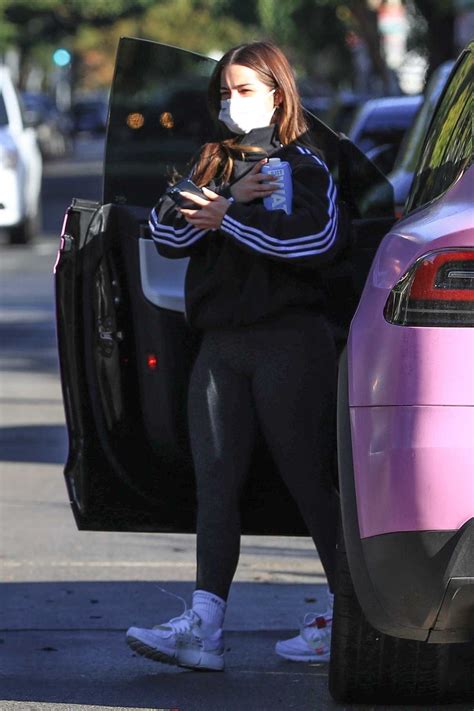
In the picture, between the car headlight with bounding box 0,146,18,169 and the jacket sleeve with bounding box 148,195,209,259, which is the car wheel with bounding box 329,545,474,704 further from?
the car headlight with bounding box 0,146,18,169

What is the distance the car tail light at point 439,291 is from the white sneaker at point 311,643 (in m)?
1.50

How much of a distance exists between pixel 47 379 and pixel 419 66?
97.7 feet

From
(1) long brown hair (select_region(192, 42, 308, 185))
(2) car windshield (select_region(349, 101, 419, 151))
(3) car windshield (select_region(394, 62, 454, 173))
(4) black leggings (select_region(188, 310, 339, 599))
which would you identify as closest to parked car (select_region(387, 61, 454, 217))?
(3) car windshield (select_region(394, 62, 454, 173))

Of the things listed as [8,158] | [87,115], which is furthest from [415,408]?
[87,115]

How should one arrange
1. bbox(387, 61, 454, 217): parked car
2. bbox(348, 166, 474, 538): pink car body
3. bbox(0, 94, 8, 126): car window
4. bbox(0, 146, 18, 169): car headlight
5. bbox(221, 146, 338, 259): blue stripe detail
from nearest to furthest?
bbox(348, 166, 474, 538): pink car body
bbox(221, 146, 338, 259): blue stripe detail
bbox(387, 61, 454, 217): parked car
bbox(0, 146, 18, 169): car headlight
bbox(0, 94, 8, 126): car window

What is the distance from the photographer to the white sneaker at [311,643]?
494cm

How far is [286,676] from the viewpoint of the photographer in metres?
4.83

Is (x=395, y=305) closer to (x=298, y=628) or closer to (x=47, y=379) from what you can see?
(x=298, y=628)

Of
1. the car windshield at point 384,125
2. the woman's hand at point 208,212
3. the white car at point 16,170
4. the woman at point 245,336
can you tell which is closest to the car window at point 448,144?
the woman at point 245,336

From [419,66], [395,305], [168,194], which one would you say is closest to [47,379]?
[168,194]

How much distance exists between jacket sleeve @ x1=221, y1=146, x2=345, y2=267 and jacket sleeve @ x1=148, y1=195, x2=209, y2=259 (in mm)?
142

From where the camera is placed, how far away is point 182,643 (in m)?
4.70

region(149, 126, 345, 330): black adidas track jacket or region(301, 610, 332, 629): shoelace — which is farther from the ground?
region(149, 126, 345, 330): black adidas track jacket

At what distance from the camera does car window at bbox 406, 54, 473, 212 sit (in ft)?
13.5
